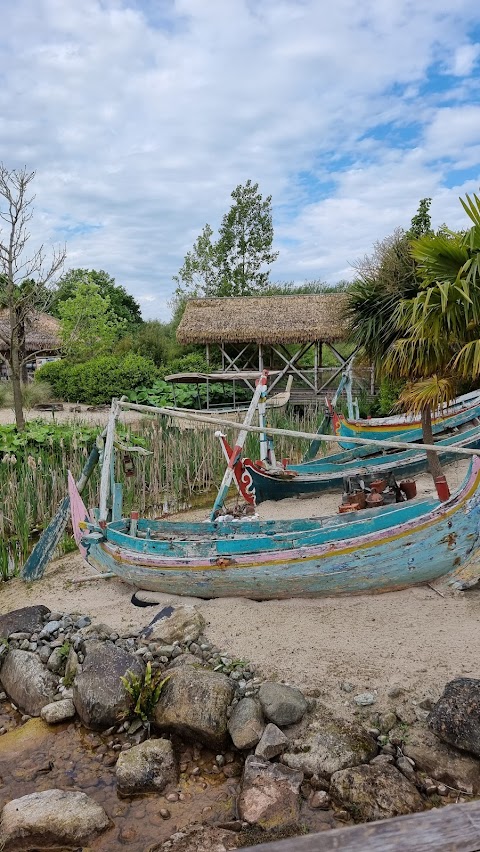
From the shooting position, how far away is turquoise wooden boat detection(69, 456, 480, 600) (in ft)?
13.9

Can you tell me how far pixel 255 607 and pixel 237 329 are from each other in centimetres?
1204

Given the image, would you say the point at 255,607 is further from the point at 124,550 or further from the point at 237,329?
the point at 237,329

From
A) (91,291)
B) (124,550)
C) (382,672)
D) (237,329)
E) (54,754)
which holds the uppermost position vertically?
(91,291)

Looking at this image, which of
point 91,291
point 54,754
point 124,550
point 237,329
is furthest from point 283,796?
point 91,291

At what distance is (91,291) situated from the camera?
23.9 meters

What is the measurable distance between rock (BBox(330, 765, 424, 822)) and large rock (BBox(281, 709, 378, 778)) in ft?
0.24

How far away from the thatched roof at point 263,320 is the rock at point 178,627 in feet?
37.7

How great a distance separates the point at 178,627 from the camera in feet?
14.2

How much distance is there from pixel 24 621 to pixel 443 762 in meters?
3.36

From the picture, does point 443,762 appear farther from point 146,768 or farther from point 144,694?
point 144,694

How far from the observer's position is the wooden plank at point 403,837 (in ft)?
4.42

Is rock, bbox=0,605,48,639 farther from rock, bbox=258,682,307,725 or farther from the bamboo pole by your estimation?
rock, bbox=258,682,307,725

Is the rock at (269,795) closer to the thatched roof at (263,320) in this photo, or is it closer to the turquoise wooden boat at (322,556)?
the turquoise wooden boat at (322,556)

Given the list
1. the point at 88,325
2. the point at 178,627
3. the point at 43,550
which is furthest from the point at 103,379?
the point at 178,627
